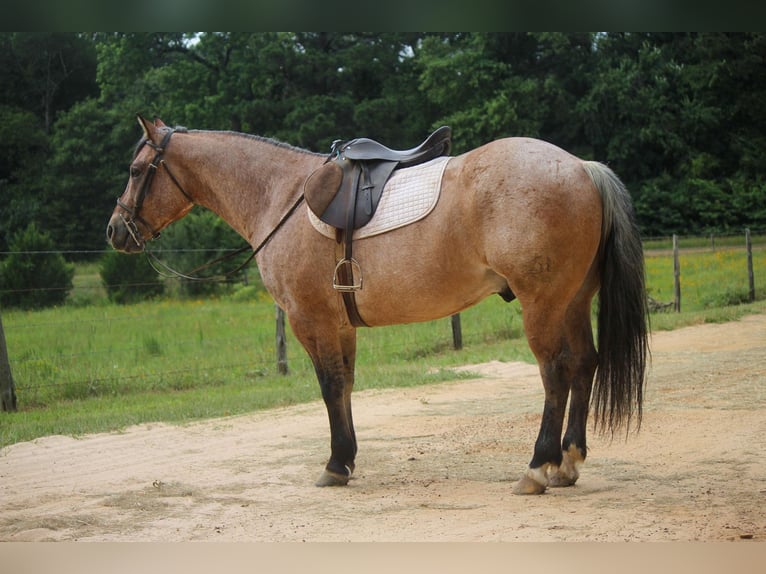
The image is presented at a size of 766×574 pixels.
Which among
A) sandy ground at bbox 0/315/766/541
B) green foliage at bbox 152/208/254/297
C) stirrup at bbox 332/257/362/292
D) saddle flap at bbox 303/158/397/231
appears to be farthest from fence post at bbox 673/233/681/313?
green foliage at bbox 152/208/254/297

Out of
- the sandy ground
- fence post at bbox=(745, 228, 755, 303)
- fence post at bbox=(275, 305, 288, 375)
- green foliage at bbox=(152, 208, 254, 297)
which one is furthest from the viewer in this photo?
green foliage at bbox=(152, 208, 254, 297)

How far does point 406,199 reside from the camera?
13.5 ft

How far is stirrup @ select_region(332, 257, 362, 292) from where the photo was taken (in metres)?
4.17

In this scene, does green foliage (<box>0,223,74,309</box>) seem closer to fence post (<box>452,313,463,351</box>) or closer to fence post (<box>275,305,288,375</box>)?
fence post (<box>275,305,288,375</box>)

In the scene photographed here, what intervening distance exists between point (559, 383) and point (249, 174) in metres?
1.97

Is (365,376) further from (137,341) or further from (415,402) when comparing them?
(137,341)

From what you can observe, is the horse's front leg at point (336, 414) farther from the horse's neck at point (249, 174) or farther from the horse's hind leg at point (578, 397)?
the horse's hind leg at point (578, 397)

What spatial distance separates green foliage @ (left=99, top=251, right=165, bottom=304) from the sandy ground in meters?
2.46

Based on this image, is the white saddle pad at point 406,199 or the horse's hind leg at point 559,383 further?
the white saddle pad at point 406,199

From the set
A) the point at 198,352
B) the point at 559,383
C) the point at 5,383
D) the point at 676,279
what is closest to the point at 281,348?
the point at 198,352

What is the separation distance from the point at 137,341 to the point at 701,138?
5.37 metres

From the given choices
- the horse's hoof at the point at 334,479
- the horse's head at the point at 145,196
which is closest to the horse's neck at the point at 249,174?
the horse's head at the point at 145,196

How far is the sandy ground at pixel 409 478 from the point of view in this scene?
360cm
